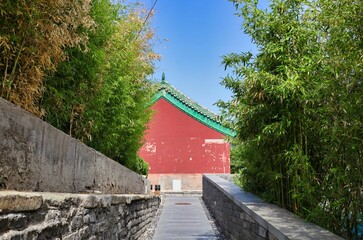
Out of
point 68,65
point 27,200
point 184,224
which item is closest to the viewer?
point 27,200

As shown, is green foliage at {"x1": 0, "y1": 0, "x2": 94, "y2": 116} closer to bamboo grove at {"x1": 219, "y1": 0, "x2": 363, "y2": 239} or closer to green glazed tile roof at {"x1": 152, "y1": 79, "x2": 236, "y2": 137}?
bamboo grove at {"x1": 219, "y1": 0, "x2": 363, "y2": 239}

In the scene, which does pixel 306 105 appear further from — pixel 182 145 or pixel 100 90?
pixel 182 145

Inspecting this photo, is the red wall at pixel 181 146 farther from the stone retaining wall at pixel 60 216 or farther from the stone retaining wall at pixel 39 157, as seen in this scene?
the stone retaining wall at pixel 39 157

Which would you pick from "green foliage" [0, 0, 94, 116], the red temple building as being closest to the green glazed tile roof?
the red temple building

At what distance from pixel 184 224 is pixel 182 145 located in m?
10.3

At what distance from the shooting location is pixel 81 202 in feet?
8.79

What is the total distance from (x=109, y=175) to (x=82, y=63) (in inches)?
58.6

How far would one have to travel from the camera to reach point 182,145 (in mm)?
18500

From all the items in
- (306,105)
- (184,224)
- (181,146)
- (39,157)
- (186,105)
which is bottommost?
(184,224)

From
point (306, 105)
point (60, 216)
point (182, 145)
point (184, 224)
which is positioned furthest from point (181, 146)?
point (60, 216)

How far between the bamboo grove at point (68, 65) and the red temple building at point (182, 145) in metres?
12.1

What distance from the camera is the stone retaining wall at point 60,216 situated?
1575 millimetres

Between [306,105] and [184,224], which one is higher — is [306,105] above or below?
above

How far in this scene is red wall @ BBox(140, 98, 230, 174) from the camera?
60.1ft
